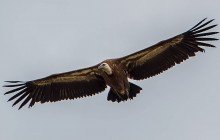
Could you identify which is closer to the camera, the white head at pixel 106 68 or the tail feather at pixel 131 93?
the white head at pixel 106 68

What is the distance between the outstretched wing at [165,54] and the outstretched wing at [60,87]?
1.04 meters

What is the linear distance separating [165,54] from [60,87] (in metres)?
3.10

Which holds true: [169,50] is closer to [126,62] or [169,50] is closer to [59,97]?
[126,62]

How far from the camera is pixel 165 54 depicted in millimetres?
27719

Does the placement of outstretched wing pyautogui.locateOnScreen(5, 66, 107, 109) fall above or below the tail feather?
above

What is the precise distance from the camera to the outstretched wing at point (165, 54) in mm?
27375

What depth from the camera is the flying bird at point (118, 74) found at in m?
27.4

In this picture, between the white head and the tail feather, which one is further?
the tail feather

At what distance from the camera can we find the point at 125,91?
90.0 ft

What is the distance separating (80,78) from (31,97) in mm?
1462

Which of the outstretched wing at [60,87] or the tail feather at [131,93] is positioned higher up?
the outstretched wing at [60,87]

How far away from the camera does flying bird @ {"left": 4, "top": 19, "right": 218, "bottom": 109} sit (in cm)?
2736

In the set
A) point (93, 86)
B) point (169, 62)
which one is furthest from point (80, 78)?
point (169, 62)

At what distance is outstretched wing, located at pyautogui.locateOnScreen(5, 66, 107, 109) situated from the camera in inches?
1113
